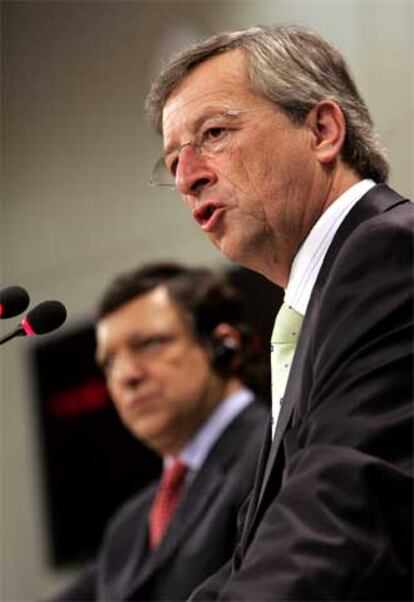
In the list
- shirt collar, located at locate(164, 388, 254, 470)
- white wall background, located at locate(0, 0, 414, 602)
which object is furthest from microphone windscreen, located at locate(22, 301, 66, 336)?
white wall background, located at locate(0, 0, 414, 602)

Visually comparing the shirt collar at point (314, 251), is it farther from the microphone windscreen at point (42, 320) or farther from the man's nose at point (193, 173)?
the microphone windscreen at point (42, 320)

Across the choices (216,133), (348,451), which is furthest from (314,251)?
(348,451)

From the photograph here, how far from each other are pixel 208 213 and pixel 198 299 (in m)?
1.61

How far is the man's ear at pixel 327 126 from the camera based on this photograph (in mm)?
1653

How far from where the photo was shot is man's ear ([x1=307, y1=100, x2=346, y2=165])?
1.65 m

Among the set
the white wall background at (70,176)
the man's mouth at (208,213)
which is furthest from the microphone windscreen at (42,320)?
the white wall background at (70,176)

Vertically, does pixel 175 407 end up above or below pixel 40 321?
below

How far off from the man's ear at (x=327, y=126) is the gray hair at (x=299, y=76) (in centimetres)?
1

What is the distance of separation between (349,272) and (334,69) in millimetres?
505

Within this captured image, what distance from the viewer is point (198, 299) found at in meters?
3.23

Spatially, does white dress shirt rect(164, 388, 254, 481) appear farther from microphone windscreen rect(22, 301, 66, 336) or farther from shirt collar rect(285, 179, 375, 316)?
shirt collar rect(285, 179, 375, 316)

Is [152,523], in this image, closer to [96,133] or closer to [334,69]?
[334,69]

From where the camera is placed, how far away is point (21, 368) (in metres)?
5.22

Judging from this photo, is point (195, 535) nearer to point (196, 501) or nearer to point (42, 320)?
point (196, 501)
